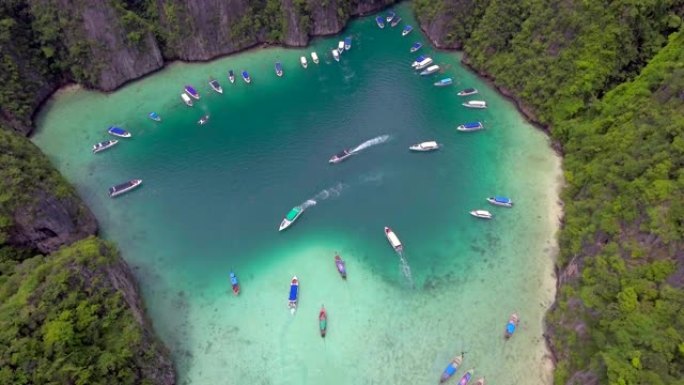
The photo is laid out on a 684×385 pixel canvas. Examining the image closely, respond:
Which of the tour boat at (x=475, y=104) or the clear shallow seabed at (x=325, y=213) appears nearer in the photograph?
the clear shallow seabed at (x=325, y=213)

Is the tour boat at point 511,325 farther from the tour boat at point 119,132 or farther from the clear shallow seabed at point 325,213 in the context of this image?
the tour boat at point 119,132

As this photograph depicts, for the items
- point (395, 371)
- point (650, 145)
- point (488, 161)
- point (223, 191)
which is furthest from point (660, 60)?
point (223, 191)

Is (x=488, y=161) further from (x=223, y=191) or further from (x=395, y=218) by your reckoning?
(x=223, y=191)

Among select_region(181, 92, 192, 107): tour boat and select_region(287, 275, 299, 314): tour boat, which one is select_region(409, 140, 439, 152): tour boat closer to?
select_region(287, 275, 299, 314): tour boat

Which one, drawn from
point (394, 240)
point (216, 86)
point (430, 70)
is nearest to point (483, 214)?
point (394, 240)

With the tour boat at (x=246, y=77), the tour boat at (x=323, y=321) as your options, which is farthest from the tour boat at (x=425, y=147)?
the tour boat at (x=246, y=77)

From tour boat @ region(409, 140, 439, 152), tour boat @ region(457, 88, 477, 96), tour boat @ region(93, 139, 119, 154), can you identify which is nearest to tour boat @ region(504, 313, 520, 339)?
tour boat @ region(409, 140, 439, 152)
